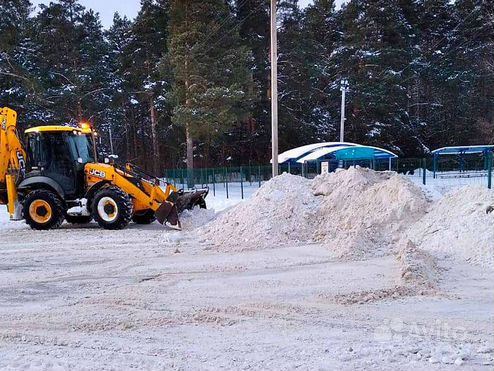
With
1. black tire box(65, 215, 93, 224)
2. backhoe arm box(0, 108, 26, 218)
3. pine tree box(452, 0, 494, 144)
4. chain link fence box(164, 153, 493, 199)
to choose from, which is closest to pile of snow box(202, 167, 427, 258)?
black tire box(65, 215, 93, 224)

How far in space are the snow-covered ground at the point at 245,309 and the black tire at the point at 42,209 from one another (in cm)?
313

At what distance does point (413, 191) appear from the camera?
1096 cm

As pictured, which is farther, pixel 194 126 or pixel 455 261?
pixel 194 126

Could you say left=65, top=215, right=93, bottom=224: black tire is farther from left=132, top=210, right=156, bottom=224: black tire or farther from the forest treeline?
the forest treeline

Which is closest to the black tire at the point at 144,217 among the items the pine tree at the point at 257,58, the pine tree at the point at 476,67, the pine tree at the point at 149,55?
the pine tree at the point at 257,58

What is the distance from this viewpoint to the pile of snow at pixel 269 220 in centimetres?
1027

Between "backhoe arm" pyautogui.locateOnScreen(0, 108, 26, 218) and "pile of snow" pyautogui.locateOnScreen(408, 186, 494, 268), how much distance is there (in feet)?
34.5

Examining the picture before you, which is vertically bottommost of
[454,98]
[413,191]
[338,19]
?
[413,191]

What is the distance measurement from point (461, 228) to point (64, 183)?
32.9ft

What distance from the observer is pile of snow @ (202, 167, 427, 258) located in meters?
9.59

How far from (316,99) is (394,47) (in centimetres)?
735

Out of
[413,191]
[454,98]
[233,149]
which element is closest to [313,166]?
[233,149]

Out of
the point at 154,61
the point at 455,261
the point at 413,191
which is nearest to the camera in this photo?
the point at 455,261

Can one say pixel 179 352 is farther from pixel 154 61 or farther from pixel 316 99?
pixel 316 99
